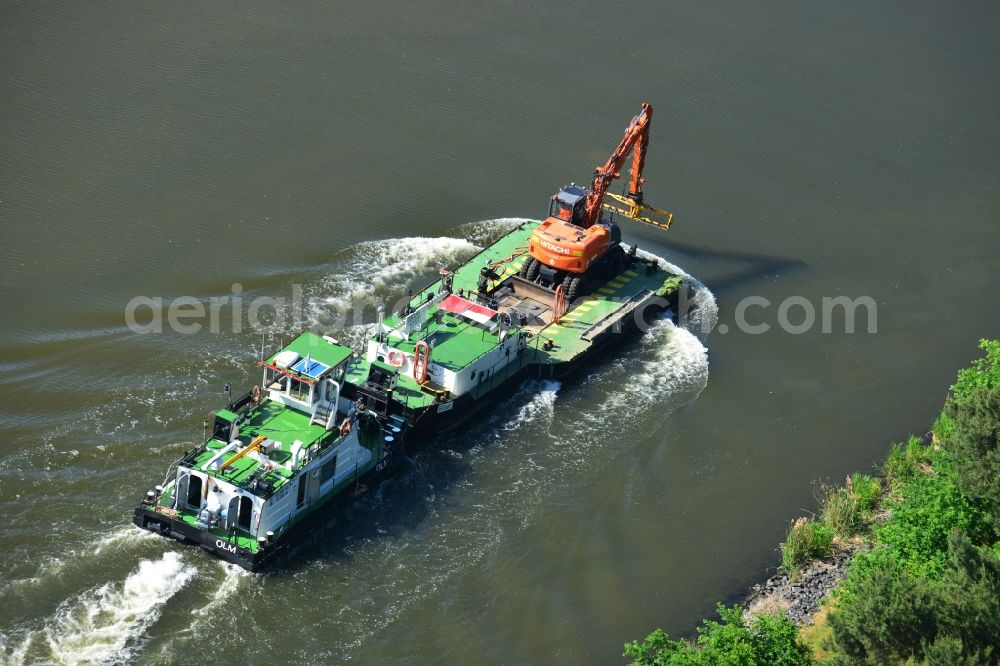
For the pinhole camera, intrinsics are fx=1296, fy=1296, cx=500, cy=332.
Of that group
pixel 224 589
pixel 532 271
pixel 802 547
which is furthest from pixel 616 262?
pixel 224 589

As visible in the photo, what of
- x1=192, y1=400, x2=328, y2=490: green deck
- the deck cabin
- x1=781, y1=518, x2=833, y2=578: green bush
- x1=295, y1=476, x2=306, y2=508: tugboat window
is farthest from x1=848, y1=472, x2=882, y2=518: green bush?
x1=295, y1=476, x2=306, y2=508: tugboat window

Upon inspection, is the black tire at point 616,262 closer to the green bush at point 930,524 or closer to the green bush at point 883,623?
the green bush at point 930,524

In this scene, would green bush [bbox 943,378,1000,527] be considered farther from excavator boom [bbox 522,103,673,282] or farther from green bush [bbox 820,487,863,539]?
excavator boom [bbox 522,103,673,282]

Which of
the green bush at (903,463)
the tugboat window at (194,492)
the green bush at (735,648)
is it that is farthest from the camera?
the green bush at (903,463)

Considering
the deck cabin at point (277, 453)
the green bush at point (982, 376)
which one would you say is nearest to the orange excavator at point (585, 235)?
the deck cabin at point (277, 453)

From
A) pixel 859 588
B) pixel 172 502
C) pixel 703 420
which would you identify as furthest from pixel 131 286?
pixel 859 588

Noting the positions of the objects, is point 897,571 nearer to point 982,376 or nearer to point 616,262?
point 982,376
